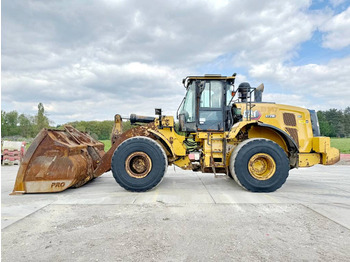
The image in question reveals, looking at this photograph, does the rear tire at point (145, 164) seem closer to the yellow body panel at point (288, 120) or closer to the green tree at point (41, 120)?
the yellow body panel at point (288, 120)

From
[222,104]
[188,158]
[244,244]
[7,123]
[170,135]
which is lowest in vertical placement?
[244,244]

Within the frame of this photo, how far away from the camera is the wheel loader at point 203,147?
5.12 m

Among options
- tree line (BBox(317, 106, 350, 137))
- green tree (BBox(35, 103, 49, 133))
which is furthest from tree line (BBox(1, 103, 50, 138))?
tree line (BBox(317, 106, 350, 137))

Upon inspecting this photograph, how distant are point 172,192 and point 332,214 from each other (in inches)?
117

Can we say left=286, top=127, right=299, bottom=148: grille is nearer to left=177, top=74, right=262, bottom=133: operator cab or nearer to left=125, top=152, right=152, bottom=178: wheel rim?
left=177, top=74, right=262, bottom=133: operator cab

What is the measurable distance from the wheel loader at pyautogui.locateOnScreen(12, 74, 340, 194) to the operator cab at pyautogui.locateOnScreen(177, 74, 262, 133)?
1.0 inches

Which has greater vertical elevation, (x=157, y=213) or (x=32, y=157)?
(x=32, y=157)

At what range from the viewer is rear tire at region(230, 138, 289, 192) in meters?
5.21

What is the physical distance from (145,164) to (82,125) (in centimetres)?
3891

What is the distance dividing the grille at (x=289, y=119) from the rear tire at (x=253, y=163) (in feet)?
2.98

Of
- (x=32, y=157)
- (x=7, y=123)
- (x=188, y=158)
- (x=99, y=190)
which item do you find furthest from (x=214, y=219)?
(x=7, y=123)

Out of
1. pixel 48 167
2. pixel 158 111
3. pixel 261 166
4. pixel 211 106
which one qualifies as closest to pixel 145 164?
pixel 158 111

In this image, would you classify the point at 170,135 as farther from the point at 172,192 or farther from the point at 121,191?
the point at 121,191

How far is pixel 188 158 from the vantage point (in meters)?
5.90
